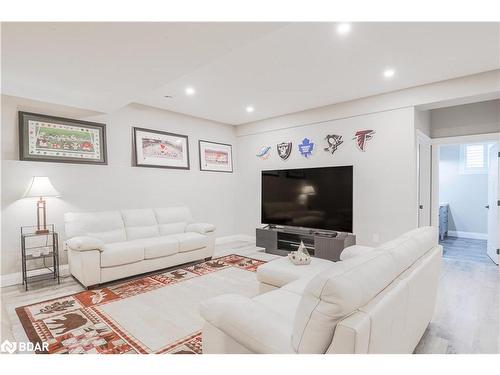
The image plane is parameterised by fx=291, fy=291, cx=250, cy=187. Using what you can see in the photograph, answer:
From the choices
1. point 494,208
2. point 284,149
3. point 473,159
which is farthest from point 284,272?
point 473,159

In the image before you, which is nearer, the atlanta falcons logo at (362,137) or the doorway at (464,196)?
the atlanta falcons logo at (362,137)

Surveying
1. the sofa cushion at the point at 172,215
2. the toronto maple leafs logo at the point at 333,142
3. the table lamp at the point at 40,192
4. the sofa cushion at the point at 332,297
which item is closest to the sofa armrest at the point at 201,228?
the sofa cushion at the point at 172,215

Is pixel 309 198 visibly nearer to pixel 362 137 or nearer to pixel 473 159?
pixel 362 137

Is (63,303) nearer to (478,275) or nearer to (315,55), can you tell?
(315,55)

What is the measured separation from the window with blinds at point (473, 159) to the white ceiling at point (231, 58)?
3915 millimetres

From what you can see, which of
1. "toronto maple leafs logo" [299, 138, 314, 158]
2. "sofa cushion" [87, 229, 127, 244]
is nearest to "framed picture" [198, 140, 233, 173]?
"toronto maple leafs logo" [299, 138, 314, 158]

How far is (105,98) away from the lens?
3.64 m

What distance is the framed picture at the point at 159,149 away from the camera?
189 inches

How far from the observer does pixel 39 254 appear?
3512 millimetres

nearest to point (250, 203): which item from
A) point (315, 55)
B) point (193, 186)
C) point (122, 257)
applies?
point (193, 186)

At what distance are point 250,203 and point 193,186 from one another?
4.26 feet

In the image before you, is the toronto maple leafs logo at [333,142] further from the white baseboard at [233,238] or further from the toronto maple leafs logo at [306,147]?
the white baseboard at [233,238]

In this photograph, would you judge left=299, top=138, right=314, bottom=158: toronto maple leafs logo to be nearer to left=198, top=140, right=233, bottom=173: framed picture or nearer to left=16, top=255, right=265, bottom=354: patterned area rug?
left=198, top=140, right=233, bottom=173: framed picture

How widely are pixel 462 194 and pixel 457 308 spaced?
5019mm
